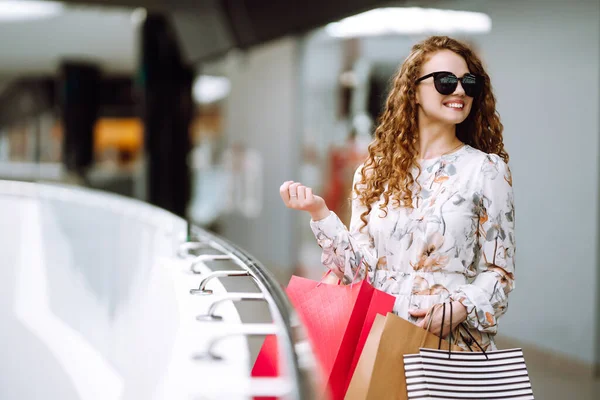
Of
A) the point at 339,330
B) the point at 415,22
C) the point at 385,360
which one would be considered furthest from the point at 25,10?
the point at 385,360

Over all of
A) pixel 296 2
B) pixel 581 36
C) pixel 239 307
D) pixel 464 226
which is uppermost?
pixel 296 2

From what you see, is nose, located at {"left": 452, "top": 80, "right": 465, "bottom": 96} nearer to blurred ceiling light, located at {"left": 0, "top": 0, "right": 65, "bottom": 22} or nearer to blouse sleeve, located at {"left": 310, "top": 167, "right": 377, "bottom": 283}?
blouse sleeve, located at {"left": 310, "top": 167, "right": 377, "bottom": 283}

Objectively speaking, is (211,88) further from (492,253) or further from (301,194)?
(492,253)

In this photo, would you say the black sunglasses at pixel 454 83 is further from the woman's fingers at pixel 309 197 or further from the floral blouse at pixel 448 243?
the woman's fingers at pixel 309 197

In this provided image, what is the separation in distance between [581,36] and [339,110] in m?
3.64

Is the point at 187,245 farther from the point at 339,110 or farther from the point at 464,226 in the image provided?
the point at 339,110

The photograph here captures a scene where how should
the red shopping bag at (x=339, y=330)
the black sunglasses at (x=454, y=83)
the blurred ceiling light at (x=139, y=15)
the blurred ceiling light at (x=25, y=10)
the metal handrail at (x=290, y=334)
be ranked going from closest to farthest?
1. the metal handrail at (x=290, y=334)
2. the red shopping bag at (x=339, y=330)
3. the black sunglasses at (x=454, y=83)
4. the blurred ceiling light at (x=139, y=15)
5. the blurred ceiling light at (x=25, y=10)

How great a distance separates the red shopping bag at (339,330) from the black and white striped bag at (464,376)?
0.16m

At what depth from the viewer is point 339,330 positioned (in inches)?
65.9

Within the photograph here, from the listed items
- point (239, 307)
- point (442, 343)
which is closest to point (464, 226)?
point (442, 343)

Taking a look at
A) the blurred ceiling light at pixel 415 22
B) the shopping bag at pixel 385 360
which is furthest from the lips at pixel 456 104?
the blurred ceiling light at pixel 415 22

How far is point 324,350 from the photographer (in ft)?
5.56

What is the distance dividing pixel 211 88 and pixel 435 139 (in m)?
11.5

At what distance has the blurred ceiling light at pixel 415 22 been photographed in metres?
5.80
